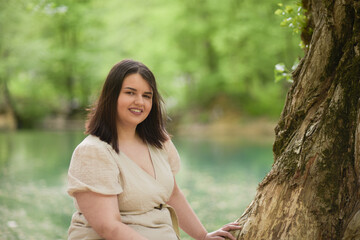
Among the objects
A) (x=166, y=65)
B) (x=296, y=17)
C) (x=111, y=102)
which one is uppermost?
(x=166, y=65)

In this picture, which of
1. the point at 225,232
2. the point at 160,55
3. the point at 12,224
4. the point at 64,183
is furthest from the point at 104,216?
the point at 160,55

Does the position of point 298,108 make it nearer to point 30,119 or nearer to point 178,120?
point 178,120

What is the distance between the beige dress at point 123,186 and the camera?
1.98 m

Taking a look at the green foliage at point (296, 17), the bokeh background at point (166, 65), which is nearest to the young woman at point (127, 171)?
the green foliage at point (296, 17)

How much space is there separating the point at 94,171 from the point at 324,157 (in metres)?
1.07

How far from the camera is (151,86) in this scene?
7.43ft

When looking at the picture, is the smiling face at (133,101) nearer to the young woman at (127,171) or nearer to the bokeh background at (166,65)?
the young woman at (127,171)

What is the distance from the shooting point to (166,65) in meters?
23.1

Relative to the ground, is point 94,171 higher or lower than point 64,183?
lower

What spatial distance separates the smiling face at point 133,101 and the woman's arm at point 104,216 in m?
0.43

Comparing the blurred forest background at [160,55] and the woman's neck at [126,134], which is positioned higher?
the blurred forest background at [160,55]

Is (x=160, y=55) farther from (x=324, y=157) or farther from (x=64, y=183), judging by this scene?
(x=324, y=157)

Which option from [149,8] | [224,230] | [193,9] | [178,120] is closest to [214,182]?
[224,230]

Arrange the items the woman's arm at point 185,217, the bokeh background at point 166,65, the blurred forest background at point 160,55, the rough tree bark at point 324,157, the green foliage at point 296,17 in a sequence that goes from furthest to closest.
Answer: the blurred forest background at point 160,55 < the bokeh background at point 166,65 < the green foliage at point 296,17 < the woman's arm at point 185,217 < the rough tree bark at point 324,157
